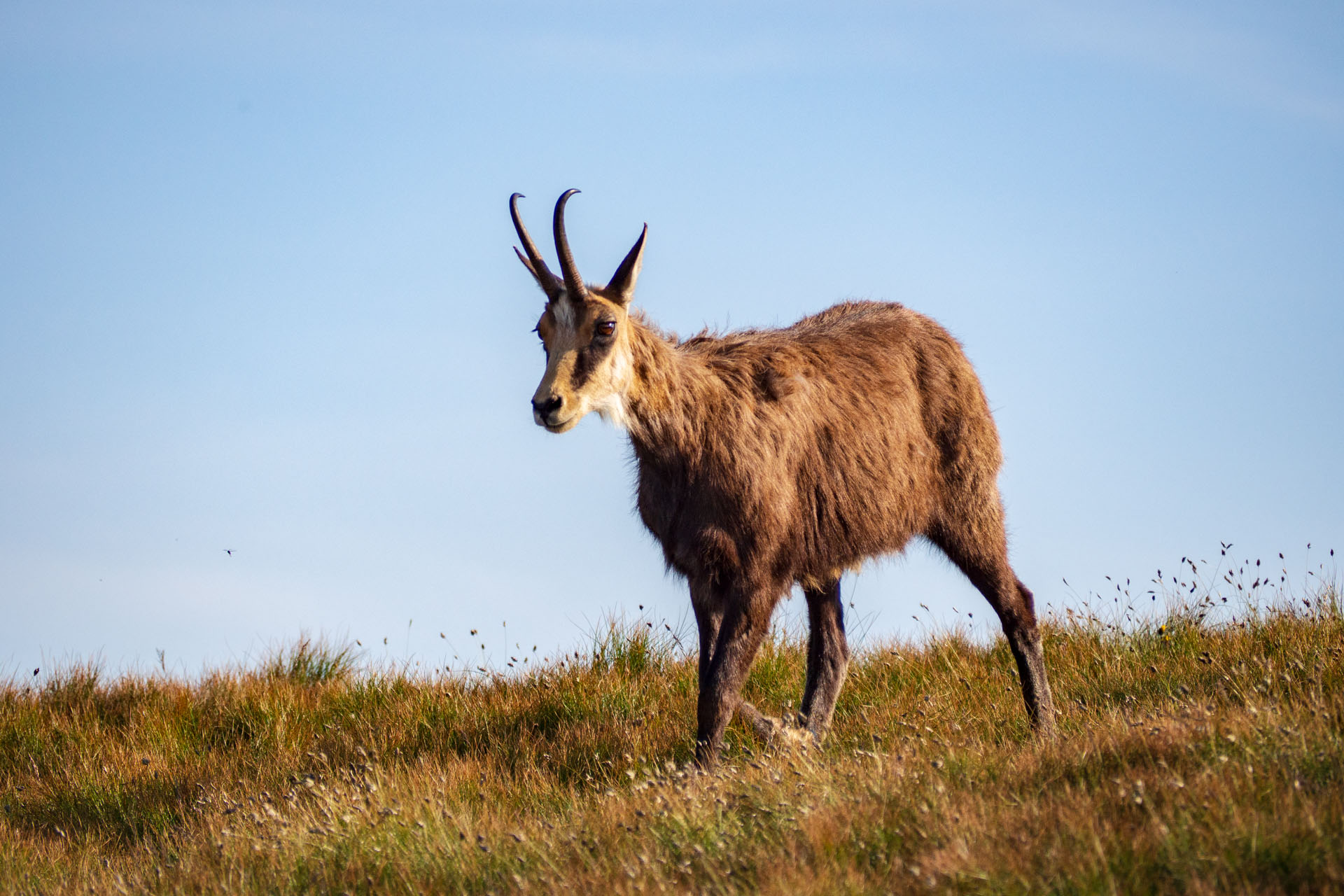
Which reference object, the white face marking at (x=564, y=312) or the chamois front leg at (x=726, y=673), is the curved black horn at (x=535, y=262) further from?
the chamois front leg at (x=726, y=673)

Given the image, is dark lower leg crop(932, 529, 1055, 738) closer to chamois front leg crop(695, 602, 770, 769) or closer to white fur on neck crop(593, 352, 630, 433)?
chamois front leg crop(695, 602, 770, 769)

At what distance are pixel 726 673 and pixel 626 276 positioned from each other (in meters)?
2.29

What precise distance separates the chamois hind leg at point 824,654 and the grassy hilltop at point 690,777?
0.25 metres

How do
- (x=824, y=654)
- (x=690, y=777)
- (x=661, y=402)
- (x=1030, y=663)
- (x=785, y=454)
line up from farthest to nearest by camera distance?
(x=824, y=654)
(x=1030, y=663)
(x=785, y=454)
(x=661, y=402)
(x=690, y=777)

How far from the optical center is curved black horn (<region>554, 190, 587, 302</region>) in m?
6.64

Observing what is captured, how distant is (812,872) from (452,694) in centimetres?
523

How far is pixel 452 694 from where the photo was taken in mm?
8992

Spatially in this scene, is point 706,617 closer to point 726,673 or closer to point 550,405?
point 726,673

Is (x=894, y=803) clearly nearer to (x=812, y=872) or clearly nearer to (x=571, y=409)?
(x=812, y=872)

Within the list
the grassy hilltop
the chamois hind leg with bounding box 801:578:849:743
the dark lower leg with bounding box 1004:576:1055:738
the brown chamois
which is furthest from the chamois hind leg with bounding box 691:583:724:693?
the dark lower leg with bounding box 1004:576:1055:738

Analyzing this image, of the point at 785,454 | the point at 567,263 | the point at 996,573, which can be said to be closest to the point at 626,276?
the point at 567,263

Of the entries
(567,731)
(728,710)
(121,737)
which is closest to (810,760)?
(728,710)

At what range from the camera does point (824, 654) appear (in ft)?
26.2

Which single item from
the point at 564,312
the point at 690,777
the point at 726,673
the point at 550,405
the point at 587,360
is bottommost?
the point at 690,777
